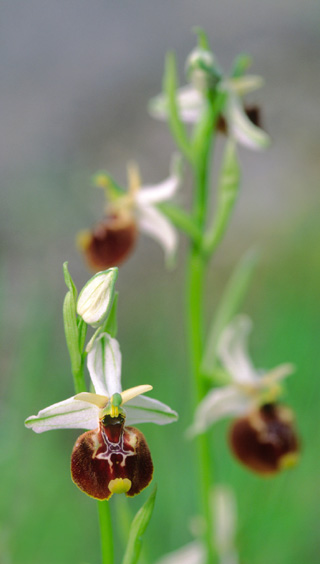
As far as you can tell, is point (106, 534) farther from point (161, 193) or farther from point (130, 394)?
point (161, 193)

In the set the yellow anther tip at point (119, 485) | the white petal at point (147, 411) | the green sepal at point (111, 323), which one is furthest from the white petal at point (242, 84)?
the yellow anther tip at point (119, 485)

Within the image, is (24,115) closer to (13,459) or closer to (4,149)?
(4,149)

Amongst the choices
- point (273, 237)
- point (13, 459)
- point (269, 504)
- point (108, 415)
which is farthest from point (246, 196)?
point (108, 415)

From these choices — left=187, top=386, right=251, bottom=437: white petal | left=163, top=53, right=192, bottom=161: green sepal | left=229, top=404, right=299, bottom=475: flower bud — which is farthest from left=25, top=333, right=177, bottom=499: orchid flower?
left=163, top=53, right=192, bottom=161: green sepal

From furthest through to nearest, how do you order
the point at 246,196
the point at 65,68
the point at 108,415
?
the point at 65,68 < the point at 246,196 < the point at 108,415

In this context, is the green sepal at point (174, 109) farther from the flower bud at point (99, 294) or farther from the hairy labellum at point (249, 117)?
the flower bud at point (99, 294)
